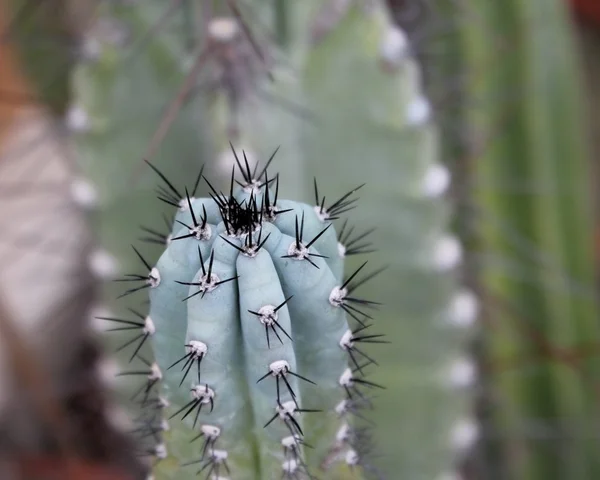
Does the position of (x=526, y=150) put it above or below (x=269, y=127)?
above

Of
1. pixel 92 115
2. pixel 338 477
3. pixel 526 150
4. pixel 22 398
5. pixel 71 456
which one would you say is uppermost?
pixel 526 150

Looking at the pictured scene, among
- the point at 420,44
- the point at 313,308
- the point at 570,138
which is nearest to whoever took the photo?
the point at 313,308

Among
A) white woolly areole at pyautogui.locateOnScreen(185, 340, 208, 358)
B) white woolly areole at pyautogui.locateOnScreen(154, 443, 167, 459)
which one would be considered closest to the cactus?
white woolly areole at pyautogui.locateOnScreen(154, 443, 167, 459)

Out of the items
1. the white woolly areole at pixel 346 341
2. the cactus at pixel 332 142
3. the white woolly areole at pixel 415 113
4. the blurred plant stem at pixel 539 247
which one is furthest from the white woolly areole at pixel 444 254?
the white woolly areole at pixel 346 341

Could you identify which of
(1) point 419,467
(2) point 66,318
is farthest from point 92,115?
(2) point 66,318

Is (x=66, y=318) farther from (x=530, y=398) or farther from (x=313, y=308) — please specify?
(x=313, y=308)

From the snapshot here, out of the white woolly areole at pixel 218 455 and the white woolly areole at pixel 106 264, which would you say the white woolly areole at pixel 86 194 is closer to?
the white woolly areole at pixel 106 264
